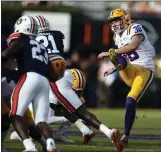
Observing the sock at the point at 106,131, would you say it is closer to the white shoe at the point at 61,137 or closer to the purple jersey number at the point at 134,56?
the white shoe at the point at 61,137

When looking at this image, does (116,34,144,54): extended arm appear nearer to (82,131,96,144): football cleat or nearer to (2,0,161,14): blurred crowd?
(82,131,96,144): football cleat

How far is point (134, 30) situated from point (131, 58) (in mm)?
422

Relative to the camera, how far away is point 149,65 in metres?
9.34

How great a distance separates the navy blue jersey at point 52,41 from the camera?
876cm

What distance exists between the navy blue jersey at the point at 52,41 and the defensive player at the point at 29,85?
1380mm

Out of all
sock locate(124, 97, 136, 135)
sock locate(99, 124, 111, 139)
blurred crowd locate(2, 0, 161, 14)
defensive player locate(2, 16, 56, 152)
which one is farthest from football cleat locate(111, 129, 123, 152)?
blurred crowd locate(2, 0, 161, 14)

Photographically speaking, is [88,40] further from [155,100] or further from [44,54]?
[44,54]

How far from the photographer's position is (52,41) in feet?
29.0

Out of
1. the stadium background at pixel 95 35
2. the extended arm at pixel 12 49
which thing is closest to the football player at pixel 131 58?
the extended arm at pixel 12 49

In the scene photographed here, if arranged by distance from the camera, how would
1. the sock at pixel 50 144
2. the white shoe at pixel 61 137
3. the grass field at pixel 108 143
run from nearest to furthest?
the sock at pixel 50 144 < the grass field at pixel 108 143 < the white shoe at pixel 61 137

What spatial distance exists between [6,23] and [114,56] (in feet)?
33.2

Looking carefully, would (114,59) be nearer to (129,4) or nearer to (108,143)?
(108,143)

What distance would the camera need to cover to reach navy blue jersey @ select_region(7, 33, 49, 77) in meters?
7.24

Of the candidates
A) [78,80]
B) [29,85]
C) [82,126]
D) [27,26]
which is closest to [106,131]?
[82,126]
